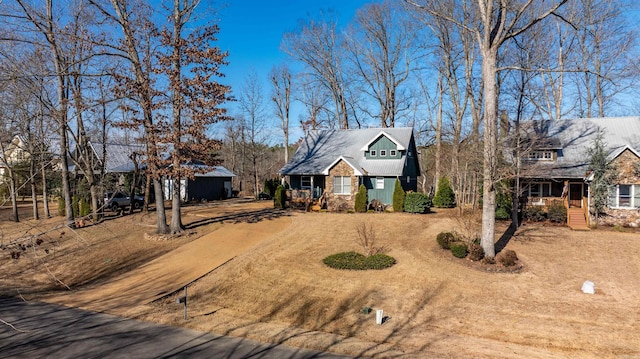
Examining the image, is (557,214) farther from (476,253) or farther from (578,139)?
(476,253)

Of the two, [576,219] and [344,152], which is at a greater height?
[344,152]

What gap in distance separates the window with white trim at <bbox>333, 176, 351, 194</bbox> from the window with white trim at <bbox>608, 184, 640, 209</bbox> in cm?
1592

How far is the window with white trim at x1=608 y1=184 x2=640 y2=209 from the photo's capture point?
22.0 m

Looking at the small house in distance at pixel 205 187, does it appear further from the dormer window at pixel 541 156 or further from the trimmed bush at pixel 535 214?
the dormer window at pixel 541 156

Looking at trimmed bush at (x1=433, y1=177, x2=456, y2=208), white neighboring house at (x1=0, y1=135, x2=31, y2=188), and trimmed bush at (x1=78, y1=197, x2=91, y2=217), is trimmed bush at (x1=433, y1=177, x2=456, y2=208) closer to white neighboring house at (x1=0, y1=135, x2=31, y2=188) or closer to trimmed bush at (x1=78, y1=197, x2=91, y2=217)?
trimmed bush at (x1=78, y1=197, x2=91, y2=217)

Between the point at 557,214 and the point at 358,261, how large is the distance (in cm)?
1407

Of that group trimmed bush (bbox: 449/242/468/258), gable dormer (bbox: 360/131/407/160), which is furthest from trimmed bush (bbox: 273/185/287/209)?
trimmed bush (bbox: 449/242/468/258)

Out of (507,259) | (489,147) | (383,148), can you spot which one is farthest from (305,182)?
(507,259)

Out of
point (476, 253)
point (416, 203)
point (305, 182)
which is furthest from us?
point (305, 182)

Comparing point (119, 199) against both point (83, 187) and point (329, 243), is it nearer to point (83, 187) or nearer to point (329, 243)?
point (83, 187)

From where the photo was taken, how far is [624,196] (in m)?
22.2

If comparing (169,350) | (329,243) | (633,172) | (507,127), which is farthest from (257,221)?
(633,172)

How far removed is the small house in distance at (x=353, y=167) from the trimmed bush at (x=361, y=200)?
1.51 meters

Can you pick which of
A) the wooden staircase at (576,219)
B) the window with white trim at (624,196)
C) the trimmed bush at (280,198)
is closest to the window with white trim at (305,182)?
the trimmed bush at (280,198)
